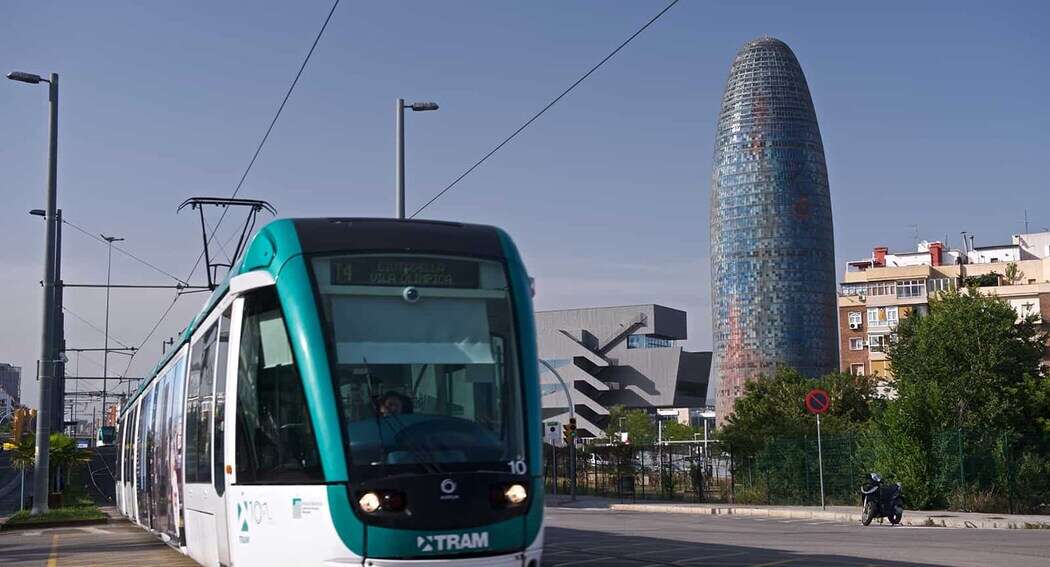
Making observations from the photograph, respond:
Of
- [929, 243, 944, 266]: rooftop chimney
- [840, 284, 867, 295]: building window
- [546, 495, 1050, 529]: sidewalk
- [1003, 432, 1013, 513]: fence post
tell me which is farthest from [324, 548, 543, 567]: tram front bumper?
[929, 243, 944, 266]: rooftop chimney

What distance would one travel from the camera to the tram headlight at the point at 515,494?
8.59 metres

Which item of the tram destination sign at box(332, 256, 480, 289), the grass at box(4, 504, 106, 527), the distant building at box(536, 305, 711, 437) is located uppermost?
the distant building at box(536, 305, 711, 437)

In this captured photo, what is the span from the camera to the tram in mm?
8297

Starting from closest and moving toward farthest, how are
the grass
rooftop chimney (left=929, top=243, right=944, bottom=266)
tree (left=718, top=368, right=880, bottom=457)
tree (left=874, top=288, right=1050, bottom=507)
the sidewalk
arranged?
1. the sidewalk
2. the grass
3. tree (left=874, top=288, right=1050, bottom=507)
4. tree (left=718, top=368, right=880, bottom=457)
5. rooftop chimney (left=929, top=243, right=944, bottom=266)

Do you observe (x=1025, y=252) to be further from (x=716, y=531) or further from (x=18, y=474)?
(x=716, y=531)

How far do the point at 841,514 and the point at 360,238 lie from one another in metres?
20.9

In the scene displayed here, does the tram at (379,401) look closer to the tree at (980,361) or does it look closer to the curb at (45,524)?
the curb at (45,524)

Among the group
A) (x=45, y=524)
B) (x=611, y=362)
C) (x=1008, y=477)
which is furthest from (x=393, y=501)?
(x=611, y=362)

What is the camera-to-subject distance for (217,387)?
33.9 feet

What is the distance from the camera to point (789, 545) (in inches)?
693

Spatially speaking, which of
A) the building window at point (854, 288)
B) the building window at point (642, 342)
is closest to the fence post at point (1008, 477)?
the building window at point (854, 288)

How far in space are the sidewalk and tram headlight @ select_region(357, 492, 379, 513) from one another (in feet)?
59.2

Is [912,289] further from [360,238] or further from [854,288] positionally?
[360,238]

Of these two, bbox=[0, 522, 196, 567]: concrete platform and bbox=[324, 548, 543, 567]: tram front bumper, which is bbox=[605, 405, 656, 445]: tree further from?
bbox=[324, 548, 543, 567]: tram front bumper
